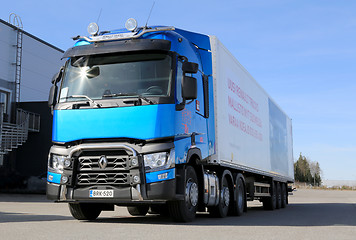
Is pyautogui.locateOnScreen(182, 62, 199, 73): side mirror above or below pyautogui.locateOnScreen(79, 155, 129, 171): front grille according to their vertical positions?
above

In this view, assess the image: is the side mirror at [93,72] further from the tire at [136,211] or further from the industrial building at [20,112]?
the industrial building at [20,112]

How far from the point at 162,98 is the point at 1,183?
2395 cm

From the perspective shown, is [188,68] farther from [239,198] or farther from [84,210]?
[239,198]

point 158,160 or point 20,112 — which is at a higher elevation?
point 20,112

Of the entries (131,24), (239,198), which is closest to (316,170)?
(239,198)

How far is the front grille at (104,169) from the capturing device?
8.80 metres

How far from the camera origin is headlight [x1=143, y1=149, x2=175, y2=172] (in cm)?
872

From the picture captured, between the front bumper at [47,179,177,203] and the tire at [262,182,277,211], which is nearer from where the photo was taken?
the front bumper at [47,179,177,203]

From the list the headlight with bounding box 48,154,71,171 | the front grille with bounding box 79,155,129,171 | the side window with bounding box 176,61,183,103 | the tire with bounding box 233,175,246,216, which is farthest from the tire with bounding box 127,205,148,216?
the side window with bounding box 176,61,183,103

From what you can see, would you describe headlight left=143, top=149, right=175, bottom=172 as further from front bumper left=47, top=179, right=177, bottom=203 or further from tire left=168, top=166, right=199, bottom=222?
tire left=168, top=166, right=199, bottom=222

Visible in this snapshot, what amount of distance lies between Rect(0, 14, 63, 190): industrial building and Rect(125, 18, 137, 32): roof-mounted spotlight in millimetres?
22242

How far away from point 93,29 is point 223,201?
5185 mm

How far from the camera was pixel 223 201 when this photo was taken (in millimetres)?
12047

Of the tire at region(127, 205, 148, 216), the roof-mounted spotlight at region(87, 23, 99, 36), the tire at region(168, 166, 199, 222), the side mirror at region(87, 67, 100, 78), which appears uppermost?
the roof-mounted spotlight at region(87, 23, 99, 36)
